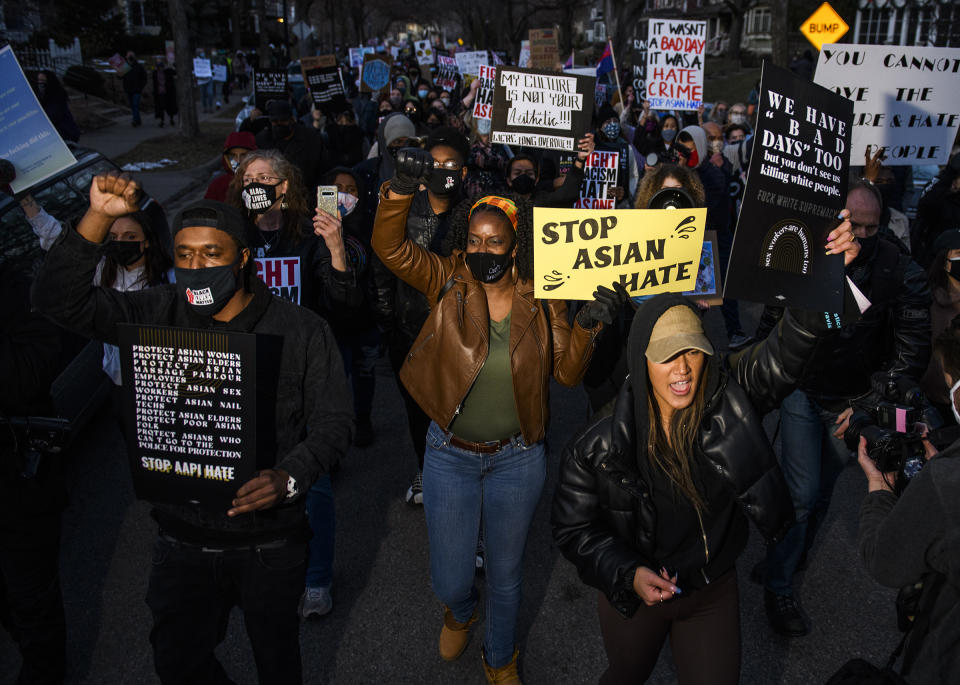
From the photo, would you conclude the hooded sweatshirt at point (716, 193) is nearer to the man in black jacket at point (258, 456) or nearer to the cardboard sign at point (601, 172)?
the cardboard sign at point (601, 172)

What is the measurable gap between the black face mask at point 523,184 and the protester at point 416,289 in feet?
4.10

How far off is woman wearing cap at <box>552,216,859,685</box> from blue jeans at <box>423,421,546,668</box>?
489 millimetres

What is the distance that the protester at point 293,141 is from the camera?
851cm

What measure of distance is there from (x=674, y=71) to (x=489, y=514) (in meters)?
9.07

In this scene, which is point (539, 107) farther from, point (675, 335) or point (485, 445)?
point (675, 335)

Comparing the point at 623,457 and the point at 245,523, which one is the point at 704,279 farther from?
the point at 245,523

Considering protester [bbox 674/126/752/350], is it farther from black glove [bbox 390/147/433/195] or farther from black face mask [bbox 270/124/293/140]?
black glove [bbox 390/147/433/195]

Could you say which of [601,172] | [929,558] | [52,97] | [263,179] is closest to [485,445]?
[929,558]

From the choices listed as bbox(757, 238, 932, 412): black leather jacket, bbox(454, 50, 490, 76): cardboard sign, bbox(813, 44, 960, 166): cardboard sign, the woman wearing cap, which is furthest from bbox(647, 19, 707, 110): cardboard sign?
bbox(454, 50, 490, 76): cardboard sign

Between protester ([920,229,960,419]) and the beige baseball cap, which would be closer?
the beige baseball cap

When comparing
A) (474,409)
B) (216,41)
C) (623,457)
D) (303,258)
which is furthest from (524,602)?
(216,41)

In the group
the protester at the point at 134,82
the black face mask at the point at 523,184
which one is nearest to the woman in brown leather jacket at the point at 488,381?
the black face mask at the point at 523,184

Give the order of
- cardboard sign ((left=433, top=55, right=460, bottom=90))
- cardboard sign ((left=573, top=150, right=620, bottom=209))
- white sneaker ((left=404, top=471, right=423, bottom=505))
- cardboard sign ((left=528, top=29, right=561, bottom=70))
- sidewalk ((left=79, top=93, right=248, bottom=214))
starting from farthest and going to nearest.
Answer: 1. cardboard sign ((left=433, top=55, right=460, bottom=90))
2. sidewalk ((left=79, top=93, right=248, bottom=214))
3. cardboard sign ((left=528, top=29, right=561, bottom=70))
4. cardboard sign ((left=573, top=150, right=620, bottom=209))
5. white sneaker ((left=404, top=471, right=423, bottom=505))

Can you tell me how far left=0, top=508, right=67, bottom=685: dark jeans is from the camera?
3.04 metres
